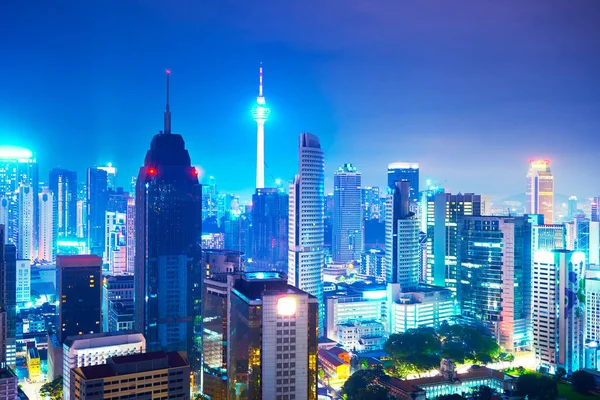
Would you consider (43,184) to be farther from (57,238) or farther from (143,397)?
(143,397)

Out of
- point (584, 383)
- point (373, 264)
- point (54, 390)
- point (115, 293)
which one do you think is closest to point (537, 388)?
point (584, 383)

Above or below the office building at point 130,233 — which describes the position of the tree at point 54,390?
below

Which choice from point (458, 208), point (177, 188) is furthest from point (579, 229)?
point (177, 188)

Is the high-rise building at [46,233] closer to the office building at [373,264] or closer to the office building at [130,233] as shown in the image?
the office building at [130,233]

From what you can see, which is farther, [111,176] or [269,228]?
[111,176]

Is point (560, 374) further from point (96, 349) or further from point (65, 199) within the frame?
point (65, 199)

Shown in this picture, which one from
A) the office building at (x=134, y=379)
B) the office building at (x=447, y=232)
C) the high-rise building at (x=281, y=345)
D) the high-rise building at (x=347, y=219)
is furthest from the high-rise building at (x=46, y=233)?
the high-rise building at (x=281, y=345)
